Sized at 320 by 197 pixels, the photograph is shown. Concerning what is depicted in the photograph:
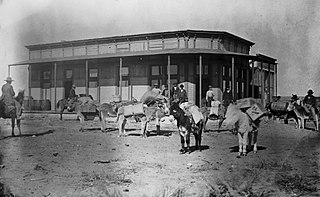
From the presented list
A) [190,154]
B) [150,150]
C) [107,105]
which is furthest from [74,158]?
[107,105]

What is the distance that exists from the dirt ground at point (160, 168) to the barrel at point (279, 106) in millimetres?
1365

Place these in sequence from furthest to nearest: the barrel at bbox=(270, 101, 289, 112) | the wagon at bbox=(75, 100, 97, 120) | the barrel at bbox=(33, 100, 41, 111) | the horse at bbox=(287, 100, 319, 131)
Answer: the barrel at bbox=(33, 100, 41, 111) → the wagon at bbox=(75, 100, 97, 120) → the barrel at bbox=(270, 101, 289, 112) → the horse at bbox=(287, 100, 319, 131)

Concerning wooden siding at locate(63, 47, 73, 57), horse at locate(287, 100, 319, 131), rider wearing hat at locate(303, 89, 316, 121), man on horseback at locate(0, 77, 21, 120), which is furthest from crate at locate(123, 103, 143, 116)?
horse at locate(287, 100, 319, 131)

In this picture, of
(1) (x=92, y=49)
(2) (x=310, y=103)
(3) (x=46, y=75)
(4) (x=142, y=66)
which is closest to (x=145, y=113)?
(1) (x=92, y=49)

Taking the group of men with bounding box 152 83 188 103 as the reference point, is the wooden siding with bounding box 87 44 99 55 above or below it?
above

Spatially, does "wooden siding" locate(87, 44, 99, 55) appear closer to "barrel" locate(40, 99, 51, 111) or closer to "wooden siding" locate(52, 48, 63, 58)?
"wooden siding" locate(52, 48, 63, 58)

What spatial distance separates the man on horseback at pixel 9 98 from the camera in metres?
5.50

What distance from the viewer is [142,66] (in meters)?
9.18

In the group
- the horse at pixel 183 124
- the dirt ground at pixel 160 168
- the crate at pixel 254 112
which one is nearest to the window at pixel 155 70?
the dirt ground at pixel 160 168

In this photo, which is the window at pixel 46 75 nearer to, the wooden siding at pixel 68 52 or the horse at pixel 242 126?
the wooden siding at pixel 68 52

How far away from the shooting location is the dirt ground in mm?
3670

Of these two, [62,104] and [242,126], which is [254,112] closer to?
[242,126]

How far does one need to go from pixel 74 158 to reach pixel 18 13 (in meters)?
2.18

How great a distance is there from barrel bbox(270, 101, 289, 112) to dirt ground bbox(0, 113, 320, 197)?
136 centimetres
